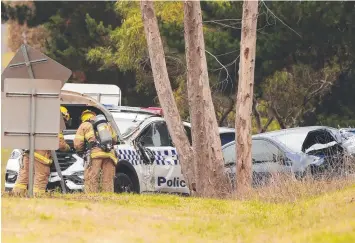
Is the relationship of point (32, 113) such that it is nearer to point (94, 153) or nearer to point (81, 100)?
point (94, 153)

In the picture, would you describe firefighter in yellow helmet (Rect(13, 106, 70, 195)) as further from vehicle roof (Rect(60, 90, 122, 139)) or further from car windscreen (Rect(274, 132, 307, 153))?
car windscreen (Rect(274, 132, 307, 153))

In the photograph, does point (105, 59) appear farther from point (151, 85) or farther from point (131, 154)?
point (131, 154)

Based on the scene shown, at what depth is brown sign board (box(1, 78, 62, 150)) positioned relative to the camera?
12414mm

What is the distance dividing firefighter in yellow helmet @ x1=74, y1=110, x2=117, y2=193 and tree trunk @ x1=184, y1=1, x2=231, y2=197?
2339mm

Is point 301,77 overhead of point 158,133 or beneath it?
overhead

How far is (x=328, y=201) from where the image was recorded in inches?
513

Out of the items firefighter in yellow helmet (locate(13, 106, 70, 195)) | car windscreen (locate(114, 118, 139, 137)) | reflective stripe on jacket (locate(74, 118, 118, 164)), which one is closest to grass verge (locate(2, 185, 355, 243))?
firefighter in yellow helmet (locate(13, 106, 70, 195))

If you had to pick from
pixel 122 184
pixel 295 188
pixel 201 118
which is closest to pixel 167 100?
pixel 201 118

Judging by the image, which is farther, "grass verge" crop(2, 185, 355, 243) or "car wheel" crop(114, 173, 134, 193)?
"car wheel" crop(114, 173, 134, 193)

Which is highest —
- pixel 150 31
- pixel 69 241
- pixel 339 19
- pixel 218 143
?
A: pixel 339 19

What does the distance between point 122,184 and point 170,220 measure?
7.03m

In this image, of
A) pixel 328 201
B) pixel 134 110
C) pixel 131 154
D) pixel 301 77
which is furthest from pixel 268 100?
pixel 328 201

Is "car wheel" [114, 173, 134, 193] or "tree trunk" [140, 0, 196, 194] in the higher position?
"tree trunk" [140, 0, 196, 194]

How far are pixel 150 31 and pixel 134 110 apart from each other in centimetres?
202
